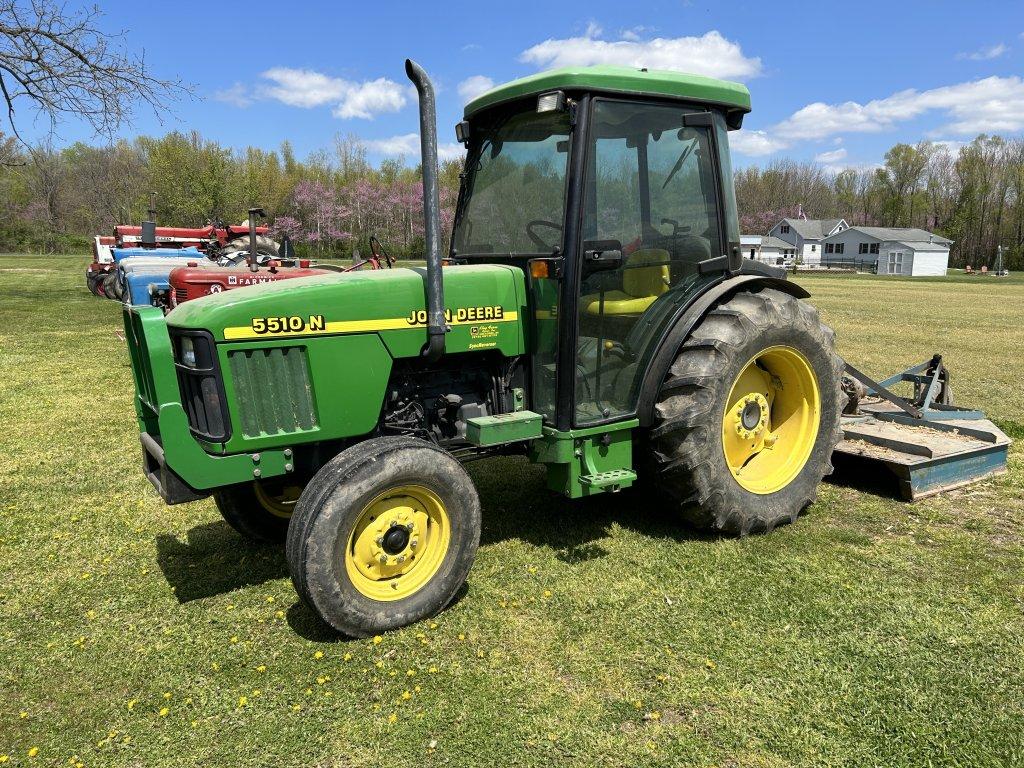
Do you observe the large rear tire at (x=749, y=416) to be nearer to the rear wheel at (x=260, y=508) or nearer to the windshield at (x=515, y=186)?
the windshield at (x=515, y=186)

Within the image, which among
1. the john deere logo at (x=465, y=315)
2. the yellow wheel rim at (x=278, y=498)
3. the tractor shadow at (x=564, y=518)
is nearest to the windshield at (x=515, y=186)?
the john deere logo at (x=465, y=315)

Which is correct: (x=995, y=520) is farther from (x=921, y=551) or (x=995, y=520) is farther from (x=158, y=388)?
(x=158, y=388)

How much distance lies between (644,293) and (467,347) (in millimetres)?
1080

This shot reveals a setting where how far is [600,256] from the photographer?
12.6 feet

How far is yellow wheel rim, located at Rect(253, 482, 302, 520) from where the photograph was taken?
4431mm

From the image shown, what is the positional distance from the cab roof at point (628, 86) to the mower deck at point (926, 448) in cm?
261

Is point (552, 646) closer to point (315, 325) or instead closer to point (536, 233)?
point (315, 325)

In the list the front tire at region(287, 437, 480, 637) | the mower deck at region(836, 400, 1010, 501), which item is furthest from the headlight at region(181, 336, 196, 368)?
the mower deck at region(836, 400, 1010, 501)

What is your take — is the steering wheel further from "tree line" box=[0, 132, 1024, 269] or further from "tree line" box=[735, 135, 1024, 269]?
"tree line" box=[735, 135, 1024, 269]

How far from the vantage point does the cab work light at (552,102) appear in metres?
3.68

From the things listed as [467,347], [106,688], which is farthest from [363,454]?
[106,688]

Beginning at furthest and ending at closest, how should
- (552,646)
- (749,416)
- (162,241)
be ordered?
(162,241), (749,416), (552,646)

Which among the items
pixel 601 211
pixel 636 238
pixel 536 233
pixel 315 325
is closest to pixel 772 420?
pixel 636 238

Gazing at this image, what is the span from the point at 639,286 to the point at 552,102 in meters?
1.11
